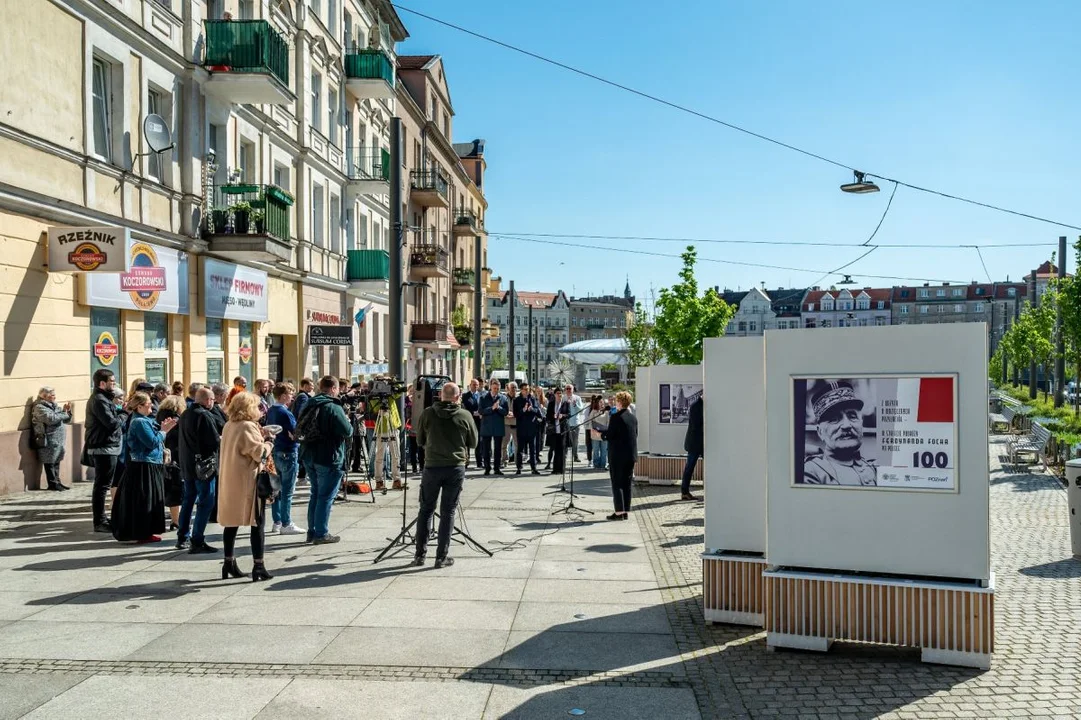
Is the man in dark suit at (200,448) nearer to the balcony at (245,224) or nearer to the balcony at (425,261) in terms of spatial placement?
the balcony at (245,224)

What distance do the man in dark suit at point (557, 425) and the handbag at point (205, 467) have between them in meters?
9.04

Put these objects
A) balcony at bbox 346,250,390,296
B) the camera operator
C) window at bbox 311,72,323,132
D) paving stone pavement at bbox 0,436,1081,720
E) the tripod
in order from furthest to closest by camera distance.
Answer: balcony at bbox 346,250,390,296, window at bbox 311,72,323,132, the camera operator, the tripod, paving stone pavement at bbox 0,436,1081,720

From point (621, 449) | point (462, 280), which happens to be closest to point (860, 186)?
point (621, 449)

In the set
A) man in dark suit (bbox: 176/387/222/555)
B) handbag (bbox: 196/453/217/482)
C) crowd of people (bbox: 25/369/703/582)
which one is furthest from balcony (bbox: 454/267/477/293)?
handbag (bbox: 196/453/217/482)

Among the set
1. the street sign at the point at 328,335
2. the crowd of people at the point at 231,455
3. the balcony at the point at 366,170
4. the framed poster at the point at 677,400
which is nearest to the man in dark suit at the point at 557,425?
the framed poster at the point at 677,400

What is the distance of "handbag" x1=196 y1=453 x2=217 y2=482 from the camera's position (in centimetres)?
977

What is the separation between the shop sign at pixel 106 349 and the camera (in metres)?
15.3

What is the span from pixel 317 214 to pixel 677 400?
49.0 feet

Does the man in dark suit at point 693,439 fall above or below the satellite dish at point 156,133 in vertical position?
below

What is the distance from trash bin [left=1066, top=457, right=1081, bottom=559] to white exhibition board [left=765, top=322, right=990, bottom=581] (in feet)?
17.0

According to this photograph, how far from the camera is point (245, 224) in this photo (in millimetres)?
19672

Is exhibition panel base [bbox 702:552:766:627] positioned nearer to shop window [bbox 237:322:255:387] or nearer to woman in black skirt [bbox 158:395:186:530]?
woman in black skirt [bbox 158:395:186:530]

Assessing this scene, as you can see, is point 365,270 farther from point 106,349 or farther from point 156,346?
point 106,349

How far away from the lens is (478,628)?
7133 millimetres
